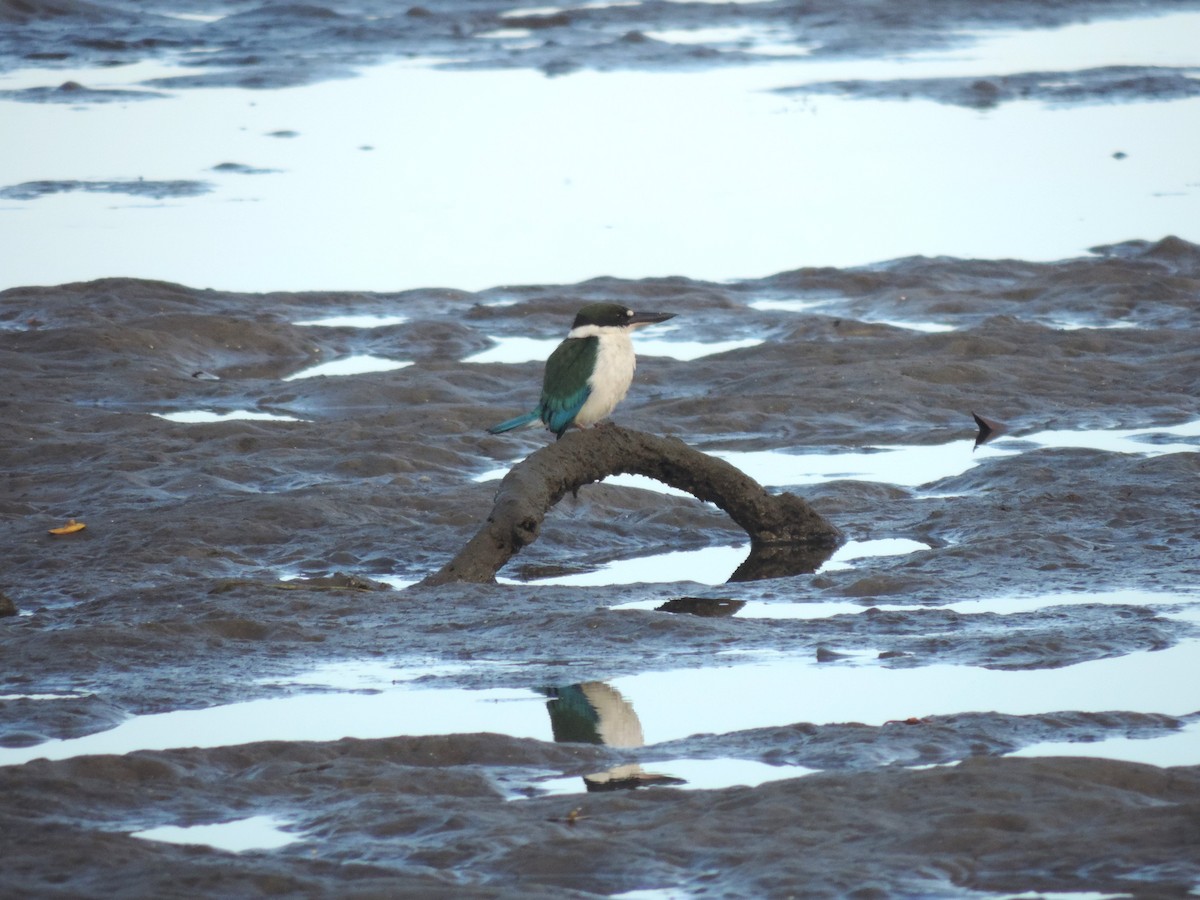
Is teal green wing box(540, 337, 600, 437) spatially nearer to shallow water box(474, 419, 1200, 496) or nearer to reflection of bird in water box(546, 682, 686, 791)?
shallow water box(474, 419, 1200, 496)

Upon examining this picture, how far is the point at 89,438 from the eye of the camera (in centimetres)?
994

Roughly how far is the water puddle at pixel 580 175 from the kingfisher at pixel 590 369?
6.18 metres

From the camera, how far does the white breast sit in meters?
8.02

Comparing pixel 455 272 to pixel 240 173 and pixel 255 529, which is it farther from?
pixel 255 529

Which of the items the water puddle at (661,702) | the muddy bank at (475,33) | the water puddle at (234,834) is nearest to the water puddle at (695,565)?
the water puddle at (661,702)

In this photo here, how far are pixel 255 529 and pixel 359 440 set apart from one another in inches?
66.3

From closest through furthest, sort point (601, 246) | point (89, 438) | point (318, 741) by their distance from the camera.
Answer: point (318, 741) < point (89, 438) < point (601, 246)

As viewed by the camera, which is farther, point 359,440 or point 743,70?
point 743,70

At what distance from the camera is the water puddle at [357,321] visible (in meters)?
13.1

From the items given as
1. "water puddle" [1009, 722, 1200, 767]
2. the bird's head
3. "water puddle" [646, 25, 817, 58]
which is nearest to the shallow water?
the bird's head

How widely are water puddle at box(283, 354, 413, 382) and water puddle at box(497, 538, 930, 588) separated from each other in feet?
12.7

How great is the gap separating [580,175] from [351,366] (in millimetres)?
7332

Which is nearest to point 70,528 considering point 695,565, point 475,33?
point 695,565

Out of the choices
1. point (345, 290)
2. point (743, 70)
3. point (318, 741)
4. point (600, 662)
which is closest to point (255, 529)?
point (600, 662)
